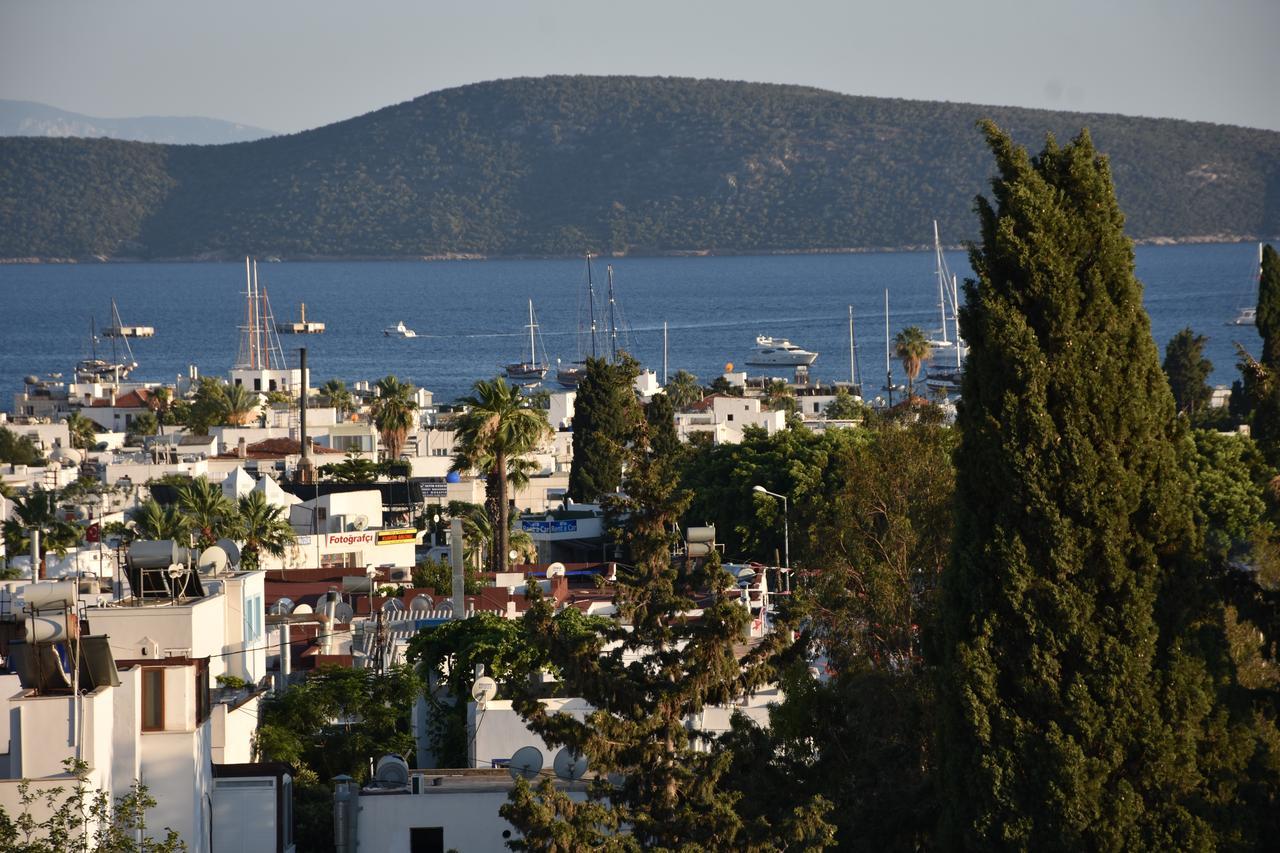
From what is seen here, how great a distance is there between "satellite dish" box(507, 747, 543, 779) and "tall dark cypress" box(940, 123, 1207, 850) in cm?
420

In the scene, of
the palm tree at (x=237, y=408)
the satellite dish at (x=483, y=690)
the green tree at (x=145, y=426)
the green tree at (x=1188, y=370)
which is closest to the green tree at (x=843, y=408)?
the green tree at (x=1188, y=370)

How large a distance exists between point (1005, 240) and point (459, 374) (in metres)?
169

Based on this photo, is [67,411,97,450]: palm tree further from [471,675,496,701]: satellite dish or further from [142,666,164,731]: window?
[142,666,164,731]: window

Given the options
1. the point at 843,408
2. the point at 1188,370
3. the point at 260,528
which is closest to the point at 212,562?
the point at 260,528

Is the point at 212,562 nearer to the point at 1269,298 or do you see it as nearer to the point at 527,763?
the point at 527,763

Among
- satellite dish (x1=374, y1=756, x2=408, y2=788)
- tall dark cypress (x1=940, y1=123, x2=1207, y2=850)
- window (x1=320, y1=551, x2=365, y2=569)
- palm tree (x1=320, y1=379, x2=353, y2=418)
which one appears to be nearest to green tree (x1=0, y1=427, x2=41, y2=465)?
palm tree (x1=320, y1=379, x2=353, y2=418)

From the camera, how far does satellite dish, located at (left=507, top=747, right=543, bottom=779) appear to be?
18406 mm

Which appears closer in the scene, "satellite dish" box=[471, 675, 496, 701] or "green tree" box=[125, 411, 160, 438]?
"satellite dish" box=[471, 675, 496, 701]

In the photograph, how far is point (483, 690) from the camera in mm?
24078

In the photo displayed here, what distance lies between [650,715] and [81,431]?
77.7m

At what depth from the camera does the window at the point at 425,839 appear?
760 inches

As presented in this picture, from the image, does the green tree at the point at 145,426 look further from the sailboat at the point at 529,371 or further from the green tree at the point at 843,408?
the sailboat at the point at 529,371

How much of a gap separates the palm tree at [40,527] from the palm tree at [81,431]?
29873mm

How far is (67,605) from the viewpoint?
1700 centimetres
